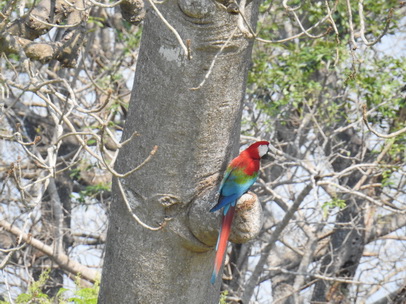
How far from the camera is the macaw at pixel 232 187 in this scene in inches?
82.4

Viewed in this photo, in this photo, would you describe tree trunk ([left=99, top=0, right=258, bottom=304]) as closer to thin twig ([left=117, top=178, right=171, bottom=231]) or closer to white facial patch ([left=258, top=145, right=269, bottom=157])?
thin twig ([left=117, top=178, right=171, bottom=231])

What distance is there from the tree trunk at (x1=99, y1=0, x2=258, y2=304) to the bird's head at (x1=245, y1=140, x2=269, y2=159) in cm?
21

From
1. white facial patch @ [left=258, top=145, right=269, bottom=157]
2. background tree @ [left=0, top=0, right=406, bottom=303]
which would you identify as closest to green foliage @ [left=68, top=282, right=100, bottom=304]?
background tree @ [left=0, top=0, right=406, bottom=303]

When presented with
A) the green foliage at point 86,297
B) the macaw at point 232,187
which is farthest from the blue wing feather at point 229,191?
the green foliage at point 86,297

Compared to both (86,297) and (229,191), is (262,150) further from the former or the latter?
(86,297)

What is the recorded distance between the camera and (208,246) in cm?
219

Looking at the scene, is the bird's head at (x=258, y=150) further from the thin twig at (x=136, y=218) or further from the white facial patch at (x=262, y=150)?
the thin twig at (x=136, y=218)

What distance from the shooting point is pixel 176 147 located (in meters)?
2.15

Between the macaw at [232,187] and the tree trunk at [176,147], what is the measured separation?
0.11 ft

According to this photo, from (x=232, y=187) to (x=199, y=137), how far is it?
165mm

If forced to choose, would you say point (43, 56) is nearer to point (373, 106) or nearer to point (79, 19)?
point (79, 19)

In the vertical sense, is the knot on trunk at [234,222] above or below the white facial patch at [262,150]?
below

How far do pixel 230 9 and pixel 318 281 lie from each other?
530 centimetres

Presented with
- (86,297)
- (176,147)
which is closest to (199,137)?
(176,147)
